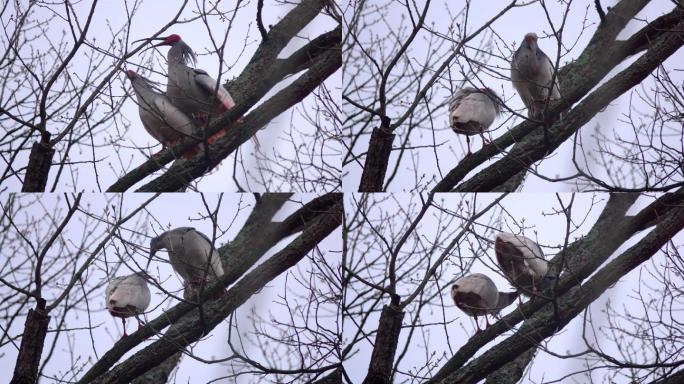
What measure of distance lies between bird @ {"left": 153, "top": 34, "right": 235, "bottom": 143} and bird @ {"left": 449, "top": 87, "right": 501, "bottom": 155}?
0.96m

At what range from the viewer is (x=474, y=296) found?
3.74 m

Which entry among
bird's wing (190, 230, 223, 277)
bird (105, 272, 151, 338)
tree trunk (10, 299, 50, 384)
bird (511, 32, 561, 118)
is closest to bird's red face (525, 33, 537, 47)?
bird (511, 32, 561, 118)

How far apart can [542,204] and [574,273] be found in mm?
327

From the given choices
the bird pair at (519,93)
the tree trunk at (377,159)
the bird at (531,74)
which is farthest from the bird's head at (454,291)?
the bird at (531,74)

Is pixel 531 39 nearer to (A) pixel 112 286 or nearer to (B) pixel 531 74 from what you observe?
(B) pixel 531 74

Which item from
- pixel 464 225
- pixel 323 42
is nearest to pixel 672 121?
pixel 464 225

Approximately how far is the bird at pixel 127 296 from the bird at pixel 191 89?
67cm

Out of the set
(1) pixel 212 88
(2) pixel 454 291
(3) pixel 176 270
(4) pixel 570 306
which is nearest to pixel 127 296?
(3) pixel 176 270

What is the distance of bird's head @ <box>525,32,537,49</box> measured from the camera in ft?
12.7

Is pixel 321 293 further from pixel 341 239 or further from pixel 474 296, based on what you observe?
pixel 474 296

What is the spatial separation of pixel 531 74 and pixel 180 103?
5.01 ft

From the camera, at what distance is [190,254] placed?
12.2 ft

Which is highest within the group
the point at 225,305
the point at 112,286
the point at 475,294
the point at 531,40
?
the point at 531,40

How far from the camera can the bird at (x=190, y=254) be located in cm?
369
